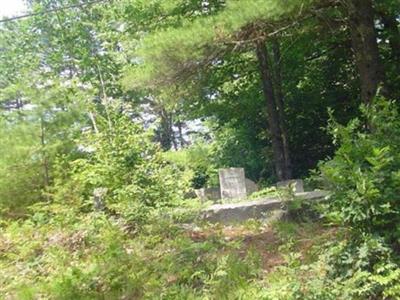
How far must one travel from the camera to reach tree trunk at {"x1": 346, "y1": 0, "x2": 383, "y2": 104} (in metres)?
6.50

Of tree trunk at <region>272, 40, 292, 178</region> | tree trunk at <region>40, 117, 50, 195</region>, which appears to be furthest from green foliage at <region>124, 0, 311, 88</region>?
tree trunk at <region>272, 40, 292, 178</region>

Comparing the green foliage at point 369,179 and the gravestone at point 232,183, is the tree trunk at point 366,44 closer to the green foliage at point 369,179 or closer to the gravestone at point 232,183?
the green foliage at point 369,179

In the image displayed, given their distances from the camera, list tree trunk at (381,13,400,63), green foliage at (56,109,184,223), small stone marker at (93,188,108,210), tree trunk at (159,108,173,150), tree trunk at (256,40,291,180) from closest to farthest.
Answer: green foliage at (56,109,184,223), small stone marker at (93,188,108,210), tree trunk at (381,13,400,63), tree trunk at (256,40,291,180), tree trunk at (159,108,173,150)

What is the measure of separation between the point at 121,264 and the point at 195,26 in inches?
130

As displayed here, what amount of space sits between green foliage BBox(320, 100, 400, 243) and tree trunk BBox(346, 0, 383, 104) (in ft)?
7.54

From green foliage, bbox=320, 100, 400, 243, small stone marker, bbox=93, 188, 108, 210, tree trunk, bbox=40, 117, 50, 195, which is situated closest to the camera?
green foliage, bbox=320, 100, 400, 243

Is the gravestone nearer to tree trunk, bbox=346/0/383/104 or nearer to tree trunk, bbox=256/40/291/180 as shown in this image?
tree trunk, bbox=256/40/291/180

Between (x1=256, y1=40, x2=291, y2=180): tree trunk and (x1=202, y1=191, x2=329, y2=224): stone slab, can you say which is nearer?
(x1=202, y1=191, x2=329, y2=224): stone slab

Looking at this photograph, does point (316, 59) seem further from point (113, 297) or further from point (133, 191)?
point (113, 297)

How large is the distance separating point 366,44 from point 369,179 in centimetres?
327

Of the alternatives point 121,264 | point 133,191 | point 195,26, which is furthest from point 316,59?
point 121,264

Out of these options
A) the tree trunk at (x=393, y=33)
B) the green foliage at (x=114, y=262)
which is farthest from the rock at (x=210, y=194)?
the tree trunk at (x=393, y=33)

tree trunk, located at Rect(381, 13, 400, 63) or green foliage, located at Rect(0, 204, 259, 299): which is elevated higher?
tree trunk, located at Rect(381, 13, 400, 63)

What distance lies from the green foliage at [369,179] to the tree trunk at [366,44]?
2298 mm
